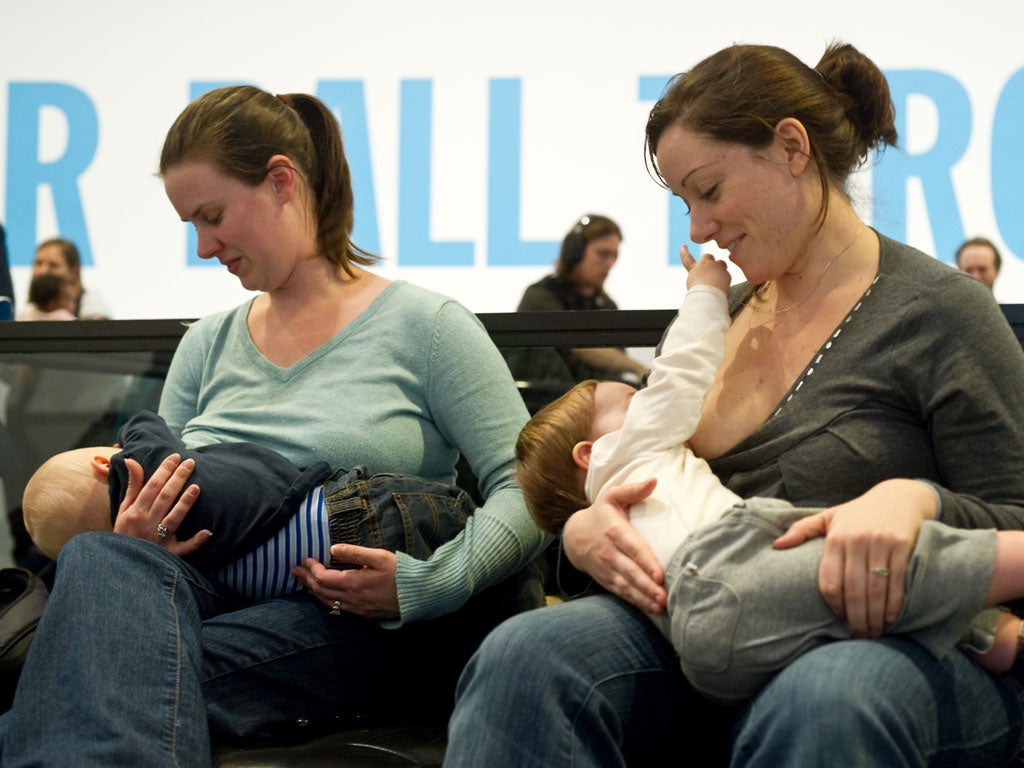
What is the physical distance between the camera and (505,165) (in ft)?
15.4

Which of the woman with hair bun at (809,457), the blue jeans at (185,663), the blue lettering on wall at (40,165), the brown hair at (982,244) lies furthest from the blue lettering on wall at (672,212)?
the blue jeans at (185,663)

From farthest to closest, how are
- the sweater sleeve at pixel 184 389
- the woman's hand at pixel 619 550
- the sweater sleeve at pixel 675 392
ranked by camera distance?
the sweater sleeve at pixel 184 389, the sweater sleeve at pixel 675 392, the woman's hand at pixel 619 550

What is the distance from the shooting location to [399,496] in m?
1.69

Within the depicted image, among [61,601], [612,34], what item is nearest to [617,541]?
[61,601]

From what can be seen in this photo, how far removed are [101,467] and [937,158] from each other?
369 cm

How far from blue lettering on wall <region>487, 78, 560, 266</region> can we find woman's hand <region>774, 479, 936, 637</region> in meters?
3.49

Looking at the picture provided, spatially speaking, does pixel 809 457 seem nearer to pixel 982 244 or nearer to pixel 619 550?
pixel 619 550

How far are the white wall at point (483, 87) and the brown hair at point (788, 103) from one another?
293 cm

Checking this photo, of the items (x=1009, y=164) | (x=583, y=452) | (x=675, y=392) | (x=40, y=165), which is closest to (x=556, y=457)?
(x=583, y=452)

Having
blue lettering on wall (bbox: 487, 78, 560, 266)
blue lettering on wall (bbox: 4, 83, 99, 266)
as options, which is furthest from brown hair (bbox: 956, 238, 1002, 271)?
blue lettering on wall (bbox: 4, 83, 99, 266)

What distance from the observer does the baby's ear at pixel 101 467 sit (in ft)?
5.80

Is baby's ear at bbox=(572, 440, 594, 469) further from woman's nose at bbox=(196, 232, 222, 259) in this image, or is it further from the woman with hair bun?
woman's nose at bbox=(196, 232, 222, 259)

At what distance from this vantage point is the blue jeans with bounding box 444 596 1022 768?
1.09 m

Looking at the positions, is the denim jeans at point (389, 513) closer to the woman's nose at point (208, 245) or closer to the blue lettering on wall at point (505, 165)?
the woman's nose at point (208, 245)
